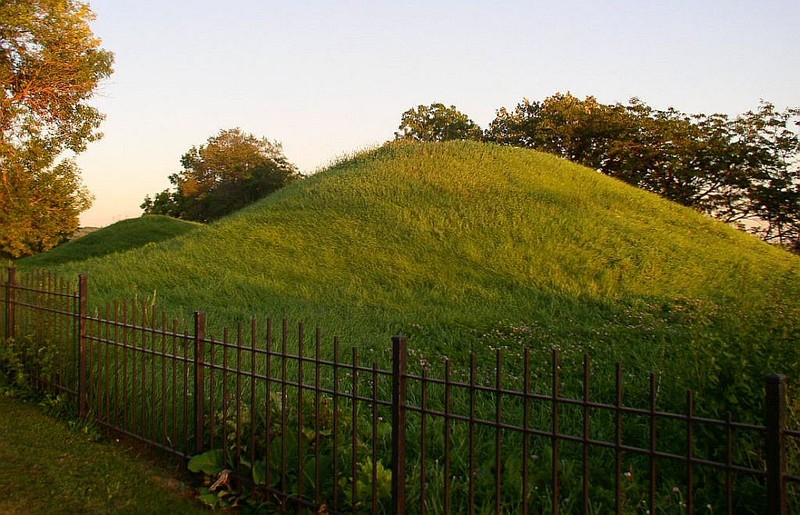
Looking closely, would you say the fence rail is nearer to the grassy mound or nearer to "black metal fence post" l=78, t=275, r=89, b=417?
"black metal fence post" l=78, t=275, r=89, b=417

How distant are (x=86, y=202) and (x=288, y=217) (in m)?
13.8

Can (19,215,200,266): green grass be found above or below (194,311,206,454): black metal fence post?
above

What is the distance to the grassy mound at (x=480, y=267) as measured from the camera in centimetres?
1052

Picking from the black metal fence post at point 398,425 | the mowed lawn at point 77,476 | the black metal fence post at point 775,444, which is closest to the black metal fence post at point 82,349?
the mowed lawn at point 77,476

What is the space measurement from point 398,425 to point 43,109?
88.5 ft

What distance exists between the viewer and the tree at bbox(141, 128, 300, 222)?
156 feet

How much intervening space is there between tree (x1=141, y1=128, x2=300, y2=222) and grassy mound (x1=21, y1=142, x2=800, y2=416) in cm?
2468

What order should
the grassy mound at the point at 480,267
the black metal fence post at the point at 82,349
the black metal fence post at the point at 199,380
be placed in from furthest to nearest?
the grassy mound at the point at 480,267, the black metal fence post at the point at 82,349, the black metal fence post at the point at 199,380

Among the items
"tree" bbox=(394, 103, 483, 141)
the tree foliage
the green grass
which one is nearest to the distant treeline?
the tree foliage

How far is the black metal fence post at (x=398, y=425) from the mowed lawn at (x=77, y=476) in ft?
5.55

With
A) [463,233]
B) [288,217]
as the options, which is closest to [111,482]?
[463,233]

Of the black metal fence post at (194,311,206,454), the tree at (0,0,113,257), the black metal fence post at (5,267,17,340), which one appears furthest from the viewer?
the tree at (0,0,113,257)

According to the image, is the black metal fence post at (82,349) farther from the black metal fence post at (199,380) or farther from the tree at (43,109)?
the tree at (43,109)

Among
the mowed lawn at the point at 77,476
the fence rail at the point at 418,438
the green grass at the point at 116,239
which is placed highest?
the green grass at the point at 116,239
